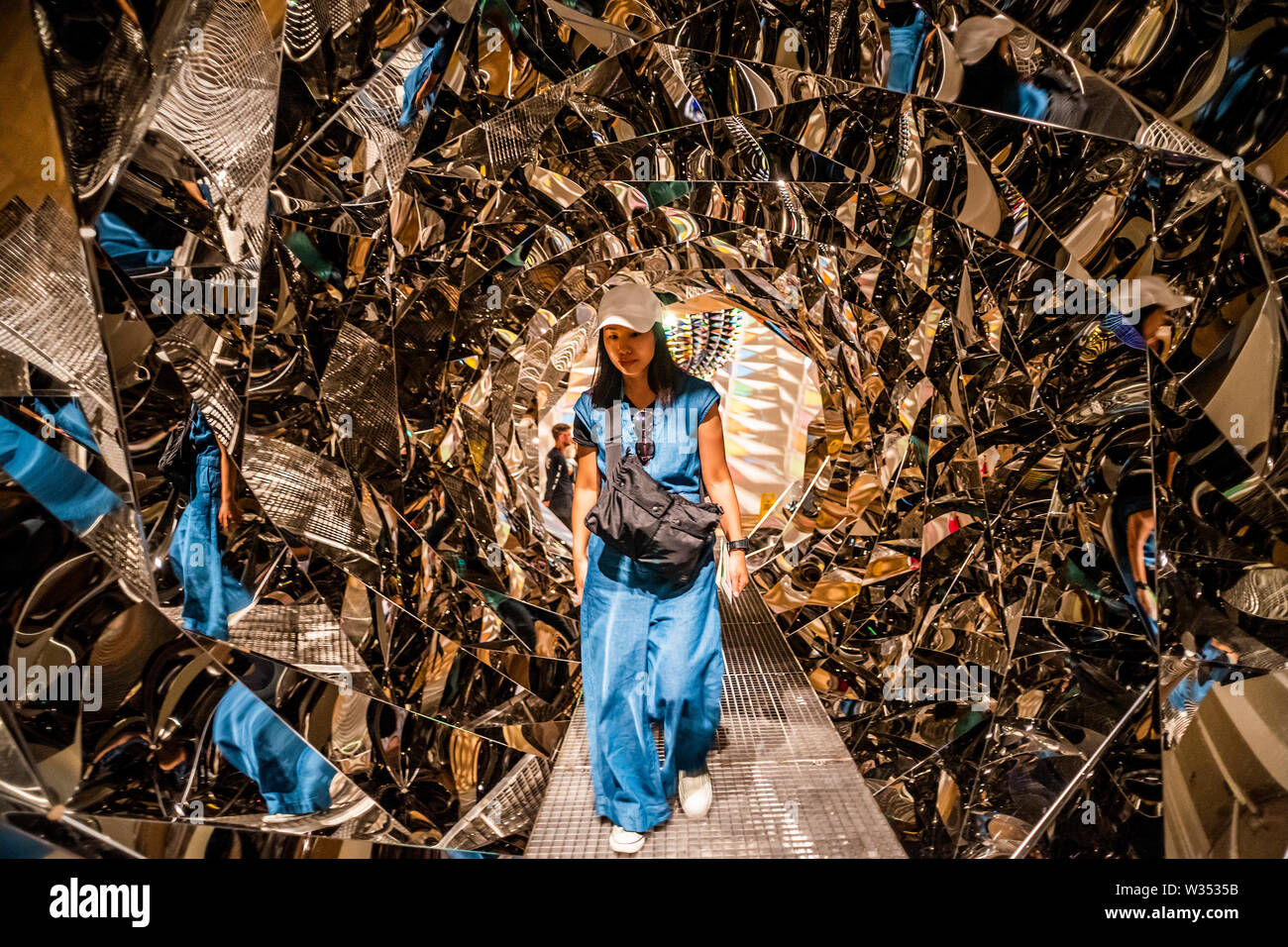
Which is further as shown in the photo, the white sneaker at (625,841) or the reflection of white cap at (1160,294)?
the white sneaker at (625,841)

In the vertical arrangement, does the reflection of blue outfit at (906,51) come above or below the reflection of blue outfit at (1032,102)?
above

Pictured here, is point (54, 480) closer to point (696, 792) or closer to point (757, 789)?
point (696, 792)

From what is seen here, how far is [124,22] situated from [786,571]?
2173mm

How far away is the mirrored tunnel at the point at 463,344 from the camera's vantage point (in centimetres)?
178

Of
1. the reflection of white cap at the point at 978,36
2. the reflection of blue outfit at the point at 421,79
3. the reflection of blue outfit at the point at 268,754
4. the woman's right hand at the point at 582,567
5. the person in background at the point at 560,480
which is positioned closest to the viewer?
the reflection of white cap at the point at 978,36

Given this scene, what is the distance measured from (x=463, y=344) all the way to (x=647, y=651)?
3.25 ft

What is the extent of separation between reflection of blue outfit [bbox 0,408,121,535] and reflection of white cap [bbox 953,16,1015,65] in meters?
2.20

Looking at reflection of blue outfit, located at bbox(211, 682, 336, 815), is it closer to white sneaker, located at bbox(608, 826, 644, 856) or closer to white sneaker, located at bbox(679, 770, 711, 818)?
white sneaker, located at bbox(608, 826, 644, 856)

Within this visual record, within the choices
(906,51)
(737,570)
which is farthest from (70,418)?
(906,51)

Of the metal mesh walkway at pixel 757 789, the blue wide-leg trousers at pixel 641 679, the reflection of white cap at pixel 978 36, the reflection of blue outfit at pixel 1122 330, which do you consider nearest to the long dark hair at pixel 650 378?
the blue wide-leg trousers at pixel 641 679

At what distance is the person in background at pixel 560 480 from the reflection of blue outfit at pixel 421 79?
0.97 metres

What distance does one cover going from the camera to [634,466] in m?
2.00

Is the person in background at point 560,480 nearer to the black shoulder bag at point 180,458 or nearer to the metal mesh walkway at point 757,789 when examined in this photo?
the metal mesh walkway at point 757,789

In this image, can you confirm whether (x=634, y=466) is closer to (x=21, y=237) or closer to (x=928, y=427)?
(x=928, y=427)
